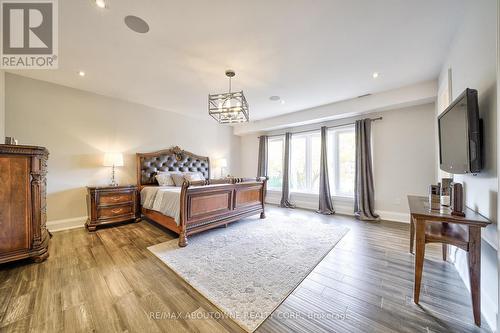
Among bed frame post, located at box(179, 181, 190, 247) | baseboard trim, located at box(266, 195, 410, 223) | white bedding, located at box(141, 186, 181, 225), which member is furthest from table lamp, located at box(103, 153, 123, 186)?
baseboard trim, located at box(266, 195, 410, 223)

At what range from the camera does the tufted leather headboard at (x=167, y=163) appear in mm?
4211

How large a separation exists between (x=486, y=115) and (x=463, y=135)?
0.19 meters

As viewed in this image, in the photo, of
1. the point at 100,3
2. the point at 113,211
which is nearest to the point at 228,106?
the point at 100,3

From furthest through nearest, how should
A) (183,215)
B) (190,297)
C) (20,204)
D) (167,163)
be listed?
1. (167,163)
2. (183,215)
3. (20,204)
4. (190,297)

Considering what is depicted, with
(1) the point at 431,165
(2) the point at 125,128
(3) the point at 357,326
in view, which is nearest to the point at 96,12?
(2) the point at 125,128

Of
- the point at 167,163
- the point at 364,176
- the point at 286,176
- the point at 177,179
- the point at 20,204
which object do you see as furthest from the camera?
the point at 286,176

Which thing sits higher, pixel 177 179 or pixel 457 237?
pixel 177 179

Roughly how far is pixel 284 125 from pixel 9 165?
5.08 m

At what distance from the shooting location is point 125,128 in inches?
161

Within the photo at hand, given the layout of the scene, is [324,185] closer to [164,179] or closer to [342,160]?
[342,160]

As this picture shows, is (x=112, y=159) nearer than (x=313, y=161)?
Yes

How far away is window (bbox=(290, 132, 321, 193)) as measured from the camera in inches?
207

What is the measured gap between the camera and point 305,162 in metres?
5.43

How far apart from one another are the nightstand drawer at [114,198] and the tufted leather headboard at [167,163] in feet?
1.65
